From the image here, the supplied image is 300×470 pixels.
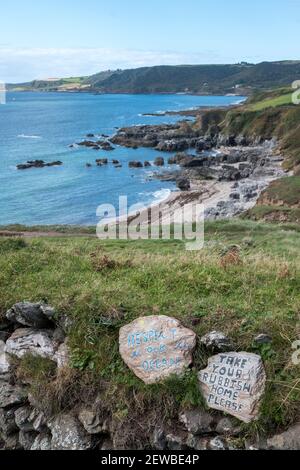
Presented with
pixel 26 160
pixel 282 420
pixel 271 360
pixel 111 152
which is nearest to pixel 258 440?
pixel 282 420

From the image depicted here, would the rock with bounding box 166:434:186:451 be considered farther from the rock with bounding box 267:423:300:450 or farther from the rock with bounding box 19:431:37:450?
the rock with bounding box 19:431:37:450

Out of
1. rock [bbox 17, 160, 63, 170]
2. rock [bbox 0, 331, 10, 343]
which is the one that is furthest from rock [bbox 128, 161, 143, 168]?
rock [bbox 0, 331, 10, 343]

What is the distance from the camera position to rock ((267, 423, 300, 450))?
21.9ft

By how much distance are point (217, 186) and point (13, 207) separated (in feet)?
75.3

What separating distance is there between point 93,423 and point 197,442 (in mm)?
1654

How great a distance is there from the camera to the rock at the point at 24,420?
817 cm

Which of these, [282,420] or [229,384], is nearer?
[282,420]

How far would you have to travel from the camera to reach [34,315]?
29.6 ft

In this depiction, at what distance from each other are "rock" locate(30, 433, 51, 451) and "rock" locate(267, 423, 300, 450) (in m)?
3.45

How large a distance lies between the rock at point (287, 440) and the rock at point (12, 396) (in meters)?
4.12

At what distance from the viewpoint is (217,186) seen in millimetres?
57312

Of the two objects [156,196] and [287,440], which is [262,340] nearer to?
[287,440]
